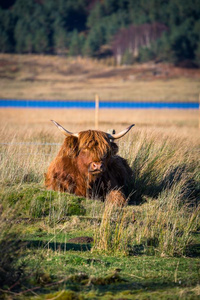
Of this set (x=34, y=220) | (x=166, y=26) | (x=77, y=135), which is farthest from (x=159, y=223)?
(x=166, y=26)

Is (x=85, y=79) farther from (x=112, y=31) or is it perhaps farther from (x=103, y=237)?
(x=103, y=237)

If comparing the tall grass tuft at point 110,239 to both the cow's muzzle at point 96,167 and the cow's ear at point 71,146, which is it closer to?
the cow's muzzle at point 96,167

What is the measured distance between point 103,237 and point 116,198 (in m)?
2.09

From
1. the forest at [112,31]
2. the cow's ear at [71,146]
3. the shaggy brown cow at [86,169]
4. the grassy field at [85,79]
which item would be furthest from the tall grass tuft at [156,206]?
the forest at [112,31]

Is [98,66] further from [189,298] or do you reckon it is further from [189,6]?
[189,298]

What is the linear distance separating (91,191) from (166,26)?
334 feet

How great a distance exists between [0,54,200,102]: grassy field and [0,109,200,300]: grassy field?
50.0 metres

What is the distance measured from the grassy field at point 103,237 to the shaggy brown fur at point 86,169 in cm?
29

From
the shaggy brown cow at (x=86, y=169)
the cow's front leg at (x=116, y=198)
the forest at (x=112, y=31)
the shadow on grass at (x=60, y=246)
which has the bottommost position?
the shadow on grass at (x=60, y=246)

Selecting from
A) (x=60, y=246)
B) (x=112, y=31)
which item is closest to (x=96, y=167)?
(x=60, y=246)

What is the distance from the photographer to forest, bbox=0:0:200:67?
89.6m

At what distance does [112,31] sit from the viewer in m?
100

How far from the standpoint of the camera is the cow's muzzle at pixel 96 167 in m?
8.12

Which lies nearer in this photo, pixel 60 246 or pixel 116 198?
pixel 60 246
